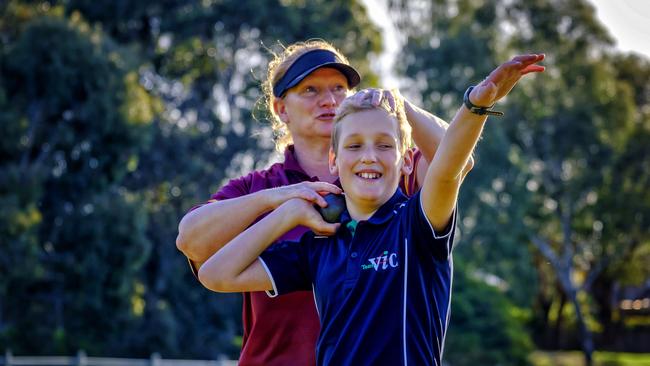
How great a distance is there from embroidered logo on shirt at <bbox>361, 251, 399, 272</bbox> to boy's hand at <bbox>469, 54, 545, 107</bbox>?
598mm

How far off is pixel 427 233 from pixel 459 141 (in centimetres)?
34

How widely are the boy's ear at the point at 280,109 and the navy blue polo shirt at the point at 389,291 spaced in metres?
1.48

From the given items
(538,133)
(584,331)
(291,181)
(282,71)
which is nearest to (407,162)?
(291,181)

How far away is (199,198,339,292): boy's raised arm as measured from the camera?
416cm

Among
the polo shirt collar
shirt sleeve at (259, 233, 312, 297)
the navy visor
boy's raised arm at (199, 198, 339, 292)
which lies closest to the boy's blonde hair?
the polo shirt collar

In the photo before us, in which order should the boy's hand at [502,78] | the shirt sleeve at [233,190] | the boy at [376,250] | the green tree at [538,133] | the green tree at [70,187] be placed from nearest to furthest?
the boy's hand at [502,78], the boy at [376,250], the shirt sleeve at [233,190], the green tree at [70,187], the green tree at [538,133]

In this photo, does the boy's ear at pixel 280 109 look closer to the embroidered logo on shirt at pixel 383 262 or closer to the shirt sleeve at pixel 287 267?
the shirt sleeve at pixel 287 267

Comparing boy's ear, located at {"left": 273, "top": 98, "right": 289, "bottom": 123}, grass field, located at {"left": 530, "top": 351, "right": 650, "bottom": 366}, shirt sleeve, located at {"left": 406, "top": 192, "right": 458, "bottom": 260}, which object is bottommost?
grass field, located at {"left": 530, "top": 351, "right": 650, "bottom": 366}

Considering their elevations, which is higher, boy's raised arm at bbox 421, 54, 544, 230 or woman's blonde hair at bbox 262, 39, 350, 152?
woman's blonde hair at bbox 262, 39, 350, 152

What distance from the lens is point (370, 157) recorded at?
388 centimetres

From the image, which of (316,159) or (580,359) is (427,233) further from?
(580,359)

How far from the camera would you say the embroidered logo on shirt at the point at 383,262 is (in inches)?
149

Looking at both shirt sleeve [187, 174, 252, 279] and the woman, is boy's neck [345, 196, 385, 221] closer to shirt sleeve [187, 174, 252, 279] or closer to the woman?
the woman

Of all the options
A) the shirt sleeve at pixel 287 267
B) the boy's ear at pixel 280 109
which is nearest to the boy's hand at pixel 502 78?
the shirt sleeve at pixel 287 267
